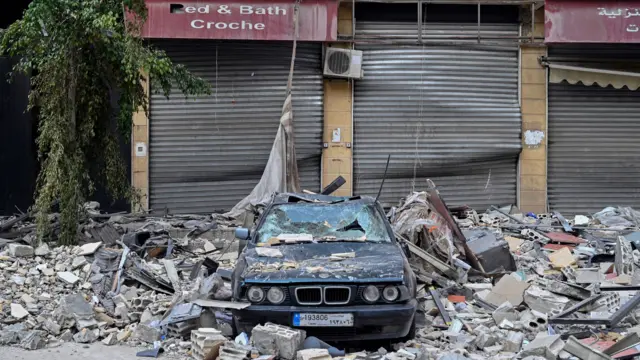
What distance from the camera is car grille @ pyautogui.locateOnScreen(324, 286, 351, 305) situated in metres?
6.02

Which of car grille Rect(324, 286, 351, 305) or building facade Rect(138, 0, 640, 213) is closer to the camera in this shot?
car grille Rect(324, 286, 351, 305)

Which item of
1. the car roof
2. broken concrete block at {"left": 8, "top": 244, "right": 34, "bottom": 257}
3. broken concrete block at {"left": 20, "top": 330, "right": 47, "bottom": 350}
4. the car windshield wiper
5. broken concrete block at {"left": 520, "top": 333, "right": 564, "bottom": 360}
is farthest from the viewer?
broken concrete block at {"left": 8, "top": 244, "right": 34, "bottom": 257}

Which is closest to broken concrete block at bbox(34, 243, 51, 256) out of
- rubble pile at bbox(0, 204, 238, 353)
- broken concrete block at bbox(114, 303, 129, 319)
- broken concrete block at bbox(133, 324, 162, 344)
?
rubble pile at bbox(0, 204, 238, 353)

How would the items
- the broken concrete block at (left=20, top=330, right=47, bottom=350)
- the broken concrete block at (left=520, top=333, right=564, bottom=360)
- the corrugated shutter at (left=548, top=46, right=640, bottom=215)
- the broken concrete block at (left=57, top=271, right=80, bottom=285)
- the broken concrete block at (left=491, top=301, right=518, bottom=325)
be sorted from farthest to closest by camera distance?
the corrugated shutter at (left=548, top=46, right=640, bottom=215), the broken concrete block at (left=57, top=271, right=80, bottom=285), the broken concrete block at (left=491, top=301, right=518, bottom=325), the broken concrete block at (left=20, top=330, right=47, bottom=350), the broken concrete block at (left=520, top=333, right=564, bottom=360)

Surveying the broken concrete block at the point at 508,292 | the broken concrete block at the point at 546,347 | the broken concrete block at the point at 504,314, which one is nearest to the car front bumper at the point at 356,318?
the broken concrete block at the point at 546,347

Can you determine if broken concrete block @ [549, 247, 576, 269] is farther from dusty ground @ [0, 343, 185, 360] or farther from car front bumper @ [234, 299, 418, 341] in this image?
dusty ground @ [0, 343, 185, 360]

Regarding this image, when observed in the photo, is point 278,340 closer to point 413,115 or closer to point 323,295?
point 323,295

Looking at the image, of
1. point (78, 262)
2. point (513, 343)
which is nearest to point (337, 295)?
point (513, 343)

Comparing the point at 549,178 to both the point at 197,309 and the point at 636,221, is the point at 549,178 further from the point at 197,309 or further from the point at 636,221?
the point at 197,309

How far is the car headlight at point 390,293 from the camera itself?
19.9 ft

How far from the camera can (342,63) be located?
1320cm

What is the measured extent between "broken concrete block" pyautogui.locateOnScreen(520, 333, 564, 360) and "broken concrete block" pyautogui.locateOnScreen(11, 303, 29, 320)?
16.0 ft

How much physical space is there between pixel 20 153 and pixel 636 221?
11.3 metres

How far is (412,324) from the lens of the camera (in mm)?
6309
